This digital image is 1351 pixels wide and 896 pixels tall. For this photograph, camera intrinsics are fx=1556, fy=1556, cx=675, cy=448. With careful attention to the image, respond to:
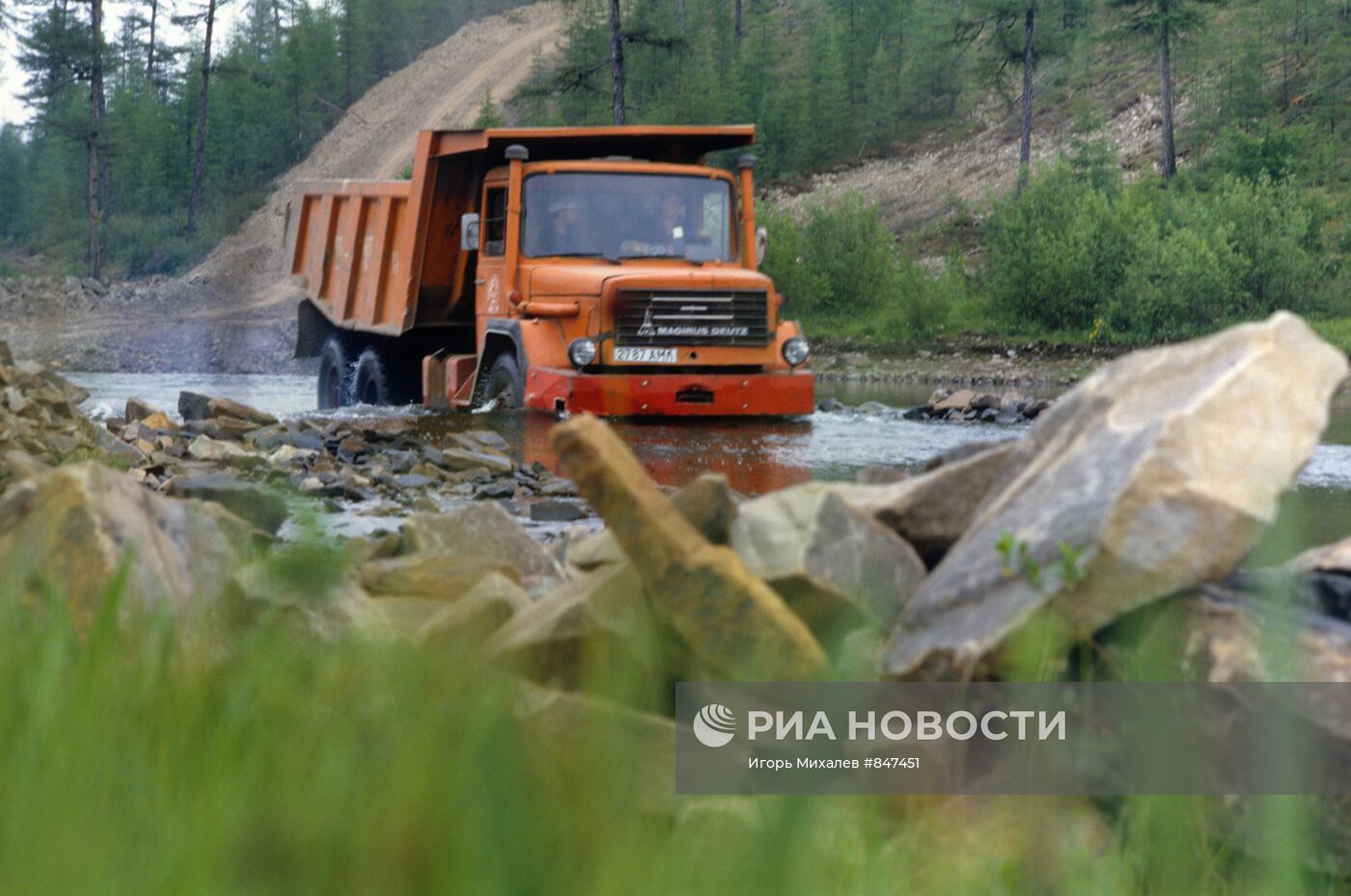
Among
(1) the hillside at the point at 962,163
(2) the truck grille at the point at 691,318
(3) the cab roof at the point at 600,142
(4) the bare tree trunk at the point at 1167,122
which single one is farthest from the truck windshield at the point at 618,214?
(4) the bare tree trunk at the point at 1167,122

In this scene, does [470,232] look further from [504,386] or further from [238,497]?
[238,497]

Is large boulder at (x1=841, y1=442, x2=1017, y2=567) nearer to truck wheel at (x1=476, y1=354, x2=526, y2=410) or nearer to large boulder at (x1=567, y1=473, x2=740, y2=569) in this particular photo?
large boulder at (x1=567, y1=473, x2=740, y2=569)

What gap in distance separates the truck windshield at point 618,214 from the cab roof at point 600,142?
490mm

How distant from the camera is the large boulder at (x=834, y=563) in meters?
3.58

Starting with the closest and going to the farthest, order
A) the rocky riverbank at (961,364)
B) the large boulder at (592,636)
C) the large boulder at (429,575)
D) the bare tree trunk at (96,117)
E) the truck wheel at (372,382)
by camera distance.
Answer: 1. the large boulder at (592,636)
2. the large boulder at (429,575)
3. the truck wheel at (372,382)
4. the rocky riverbank at (961,364)
5. the bare tree trunk at (96,117)

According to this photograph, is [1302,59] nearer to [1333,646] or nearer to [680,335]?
[680,335]

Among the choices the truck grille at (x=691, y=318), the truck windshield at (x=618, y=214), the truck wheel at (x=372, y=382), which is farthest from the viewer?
the truck wheel at (x=372, y=382)

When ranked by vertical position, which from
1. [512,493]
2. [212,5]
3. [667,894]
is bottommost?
[512,493]

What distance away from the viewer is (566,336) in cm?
1271

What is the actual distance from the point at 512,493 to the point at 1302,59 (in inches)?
2024

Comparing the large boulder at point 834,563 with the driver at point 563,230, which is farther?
the driver at point 563,230

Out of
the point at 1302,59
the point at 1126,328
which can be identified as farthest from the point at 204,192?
the point at 1126,328

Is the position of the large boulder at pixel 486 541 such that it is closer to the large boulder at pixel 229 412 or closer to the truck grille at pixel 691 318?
the truck grille at pixel 691 318

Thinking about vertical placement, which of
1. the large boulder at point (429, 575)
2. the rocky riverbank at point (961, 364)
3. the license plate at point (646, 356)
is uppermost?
the license plate at point (646, 356)
